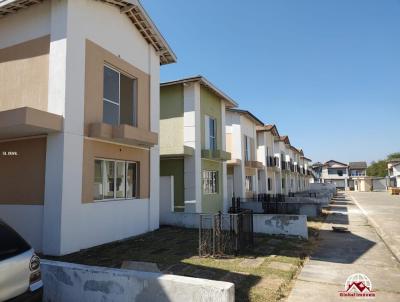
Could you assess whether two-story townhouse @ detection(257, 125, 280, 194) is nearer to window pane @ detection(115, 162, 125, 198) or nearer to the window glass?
window pane @ detection(115, 162, 125, 198)

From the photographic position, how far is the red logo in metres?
5.76

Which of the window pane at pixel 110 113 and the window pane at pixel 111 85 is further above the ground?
the window pane at pixel 111 85

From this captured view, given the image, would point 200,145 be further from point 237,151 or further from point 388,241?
point 388,241

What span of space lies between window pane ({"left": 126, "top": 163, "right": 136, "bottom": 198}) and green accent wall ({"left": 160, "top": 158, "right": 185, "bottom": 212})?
13.7ft

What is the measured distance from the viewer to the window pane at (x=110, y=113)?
10.4 m

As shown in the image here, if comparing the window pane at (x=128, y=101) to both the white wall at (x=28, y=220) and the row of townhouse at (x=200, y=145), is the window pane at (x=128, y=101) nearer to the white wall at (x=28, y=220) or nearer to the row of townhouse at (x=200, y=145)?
the row of townhouse at (x=200, y=145)

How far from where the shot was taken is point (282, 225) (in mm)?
11781

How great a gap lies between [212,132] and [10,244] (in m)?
14.2

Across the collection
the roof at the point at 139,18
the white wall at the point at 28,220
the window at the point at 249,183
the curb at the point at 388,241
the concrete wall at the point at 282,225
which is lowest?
the curb at the point at 388,241

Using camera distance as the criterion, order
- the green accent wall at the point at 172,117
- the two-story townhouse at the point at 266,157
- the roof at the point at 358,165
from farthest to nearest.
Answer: the roof at the point at 358,165, the two-story townhouse at the point at 266,157, the green accent wall at the point at 172,117

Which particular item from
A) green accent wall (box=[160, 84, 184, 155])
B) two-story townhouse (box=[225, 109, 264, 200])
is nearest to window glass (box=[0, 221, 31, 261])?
green accent wall (box=[160, 84, 184, 155])

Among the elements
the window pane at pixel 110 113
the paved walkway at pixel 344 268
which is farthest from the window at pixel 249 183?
the window pane at pixel 110 113

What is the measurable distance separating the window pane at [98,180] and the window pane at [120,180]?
0.79 meters

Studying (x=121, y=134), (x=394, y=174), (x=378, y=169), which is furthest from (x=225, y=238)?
(x=378, y=169)
